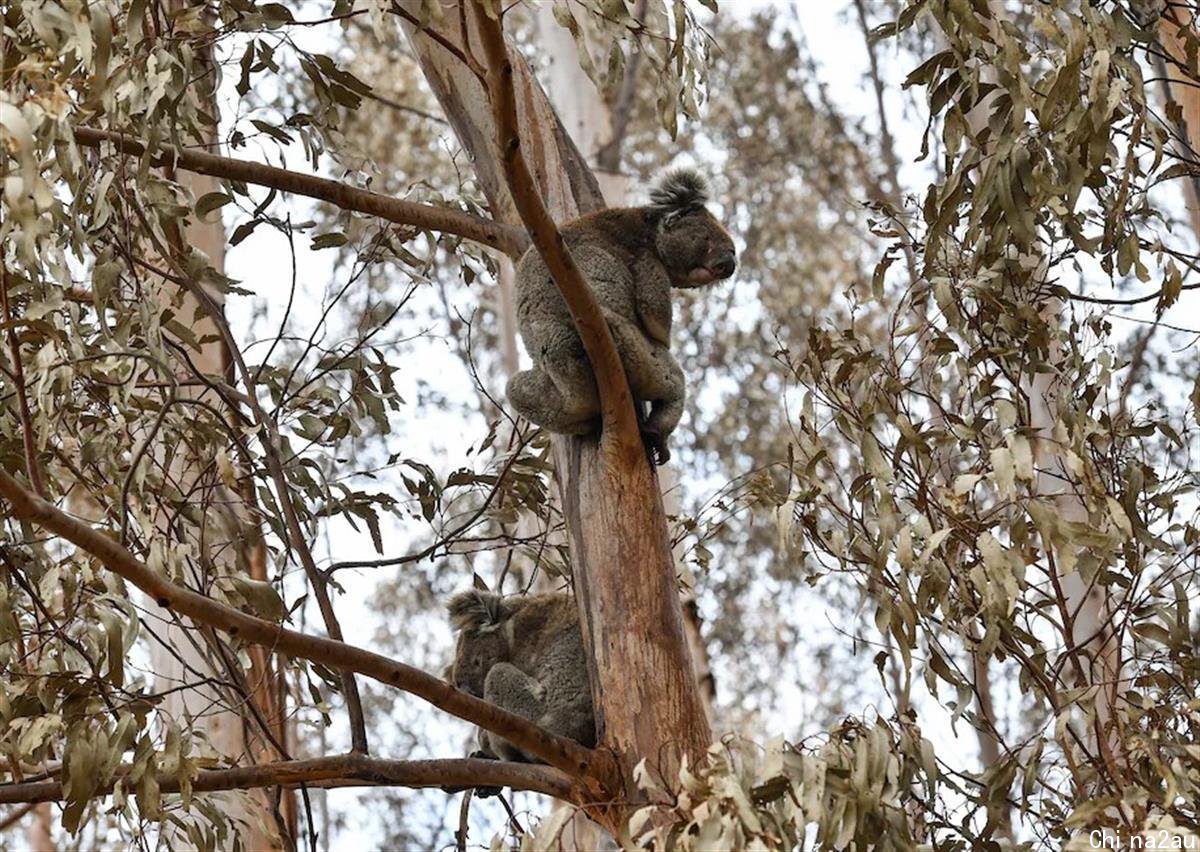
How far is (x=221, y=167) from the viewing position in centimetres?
353

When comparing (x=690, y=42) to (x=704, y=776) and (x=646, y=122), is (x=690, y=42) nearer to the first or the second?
(x=704, y=776)

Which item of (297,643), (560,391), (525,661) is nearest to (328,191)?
(560,391)

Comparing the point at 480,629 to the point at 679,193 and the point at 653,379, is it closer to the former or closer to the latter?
the point at 653,379

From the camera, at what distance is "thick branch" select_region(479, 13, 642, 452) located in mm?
2613

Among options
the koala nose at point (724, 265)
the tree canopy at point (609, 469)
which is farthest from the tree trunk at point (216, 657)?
the koala nose at point (724, 265)

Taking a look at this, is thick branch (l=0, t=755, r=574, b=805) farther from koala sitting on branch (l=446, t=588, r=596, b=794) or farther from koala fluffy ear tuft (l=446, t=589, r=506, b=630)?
koala fluffy ear tuft (l=446, t=589, r=506, b=630)

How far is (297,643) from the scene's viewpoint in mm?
2652

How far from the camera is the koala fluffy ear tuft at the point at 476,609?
4375 mm

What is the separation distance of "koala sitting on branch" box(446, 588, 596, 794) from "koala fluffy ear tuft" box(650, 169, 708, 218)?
124 centimetres

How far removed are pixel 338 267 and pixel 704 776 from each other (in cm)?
957

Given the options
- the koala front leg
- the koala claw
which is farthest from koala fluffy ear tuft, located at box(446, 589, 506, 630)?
the koala front leg

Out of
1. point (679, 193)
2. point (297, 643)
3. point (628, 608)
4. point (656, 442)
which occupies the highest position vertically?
point (679, 193)

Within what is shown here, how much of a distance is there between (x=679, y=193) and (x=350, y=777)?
7.28 ft

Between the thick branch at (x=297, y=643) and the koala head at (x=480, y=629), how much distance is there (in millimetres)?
1231
